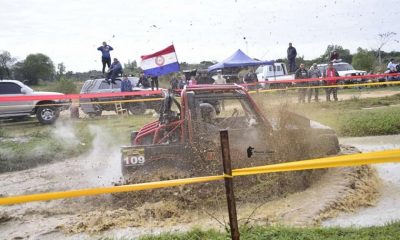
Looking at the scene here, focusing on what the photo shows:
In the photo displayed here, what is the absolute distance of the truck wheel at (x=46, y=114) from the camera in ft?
56.4

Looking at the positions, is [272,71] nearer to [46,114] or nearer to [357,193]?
[46,114]

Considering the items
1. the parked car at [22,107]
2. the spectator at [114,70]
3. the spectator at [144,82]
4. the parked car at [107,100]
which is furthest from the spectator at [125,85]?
the parked car at [22,107]

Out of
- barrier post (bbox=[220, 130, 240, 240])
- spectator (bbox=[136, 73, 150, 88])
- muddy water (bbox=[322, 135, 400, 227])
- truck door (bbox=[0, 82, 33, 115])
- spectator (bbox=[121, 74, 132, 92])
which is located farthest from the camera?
spectator (bbox=[136, 73, 150, 88])

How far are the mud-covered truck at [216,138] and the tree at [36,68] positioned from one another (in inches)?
1587

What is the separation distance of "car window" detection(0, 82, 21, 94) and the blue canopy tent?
41.8ft

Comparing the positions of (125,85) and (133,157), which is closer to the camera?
(133,157)

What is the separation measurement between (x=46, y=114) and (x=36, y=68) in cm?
3375

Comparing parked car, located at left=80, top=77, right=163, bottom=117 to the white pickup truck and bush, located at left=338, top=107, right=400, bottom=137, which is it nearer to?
bush, located at left=338, top=107, right=400, bottom=137

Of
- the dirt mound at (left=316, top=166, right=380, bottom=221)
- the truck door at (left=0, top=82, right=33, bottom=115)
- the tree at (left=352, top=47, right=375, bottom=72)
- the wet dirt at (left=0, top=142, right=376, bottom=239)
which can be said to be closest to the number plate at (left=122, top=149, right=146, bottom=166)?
the wet dirt at (left=0, top=142, right=376, bottom=239)

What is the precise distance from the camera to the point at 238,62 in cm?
2667

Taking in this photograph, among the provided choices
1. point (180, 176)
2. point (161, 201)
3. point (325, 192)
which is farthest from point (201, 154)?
point (325, 192)

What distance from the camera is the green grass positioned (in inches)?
180

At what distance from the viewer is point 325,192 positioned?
6.46 meters

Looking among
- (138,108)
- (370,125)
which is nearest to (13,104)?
(138,108)
